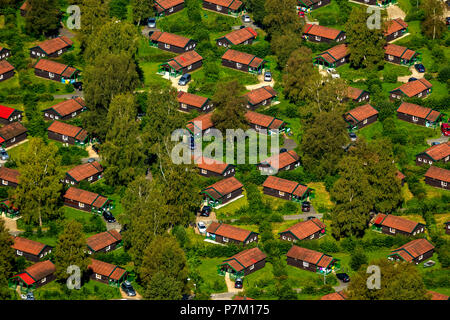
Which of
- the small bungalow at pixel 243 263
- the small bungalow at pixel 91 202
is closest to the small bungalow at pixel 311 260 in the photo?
the small bungalow at pixel 243 263

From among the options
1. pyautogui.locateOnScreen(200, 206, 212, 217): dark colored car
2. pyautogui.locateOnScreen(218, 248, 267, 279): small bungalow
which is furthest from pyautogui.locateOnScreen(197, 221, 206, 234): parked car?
pyautogui.locateOnScreen(218, 248, 267, 279): small bungalow

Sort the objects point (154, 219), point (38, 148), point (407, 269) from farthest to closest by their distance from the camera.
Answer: point (38, 148)
point (154, 219)
point (407, 269)

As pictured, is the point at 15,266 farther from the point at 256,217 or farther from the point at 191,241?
the point at 256,217

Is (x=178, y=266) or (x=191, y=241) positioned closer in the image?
(x=178, y=266)

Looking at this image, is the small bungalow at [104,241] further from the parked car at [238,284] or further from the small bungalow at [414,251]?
the small bungalow at [414,251]

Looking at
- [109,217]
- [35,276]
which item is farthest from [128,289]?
[109,217]

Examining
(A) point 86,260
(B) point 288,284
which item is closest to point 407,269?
(B) point 288,284
